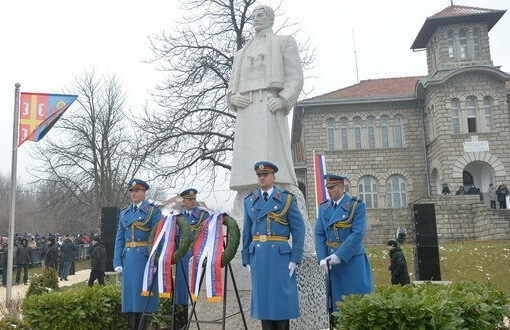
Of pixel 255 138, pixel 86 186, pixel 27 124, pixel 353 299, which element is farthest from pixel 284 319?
pixel 86 186

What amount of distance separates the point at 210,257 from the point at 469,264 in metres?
13.9

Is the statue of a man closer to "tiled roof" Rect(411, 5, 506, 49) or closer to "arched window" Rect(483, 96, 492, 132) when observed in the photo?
"arched window" Rect(483, 96, 492, 132)

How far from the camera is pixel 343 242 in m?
5.40

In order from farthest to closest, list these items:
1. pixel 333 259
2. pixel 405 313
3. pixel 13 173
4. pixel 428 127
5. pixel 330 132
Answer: pixel 330 132 → pixel 428 127 → pixel 13 173 → pixel 333 259 → pixel 405 313

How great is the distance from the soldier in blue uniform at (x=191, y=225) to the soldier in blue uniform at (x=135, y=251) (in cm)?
59

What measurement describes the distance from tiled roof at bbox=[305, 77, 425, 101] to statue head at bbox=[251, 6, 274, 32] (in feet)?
93.2

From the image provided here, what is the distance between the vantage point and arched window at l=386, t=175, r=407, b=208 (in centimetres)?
3484

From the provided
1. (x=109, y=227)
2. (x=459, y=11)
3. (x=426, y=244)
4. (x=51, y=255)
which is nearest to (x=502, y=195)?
(x=459, y=11)

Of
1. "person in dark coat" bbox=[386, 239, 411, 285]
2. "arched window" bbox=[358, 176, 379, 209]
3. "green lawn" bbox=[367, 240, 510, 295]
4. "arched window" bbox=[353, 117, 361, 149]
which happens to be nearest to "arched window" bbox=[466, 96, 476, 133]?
"arched window" bbox=[353, 117, 361, 149]

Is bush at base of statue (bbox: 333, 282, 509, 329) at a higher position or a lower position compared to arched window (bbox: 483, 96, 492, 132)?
lower

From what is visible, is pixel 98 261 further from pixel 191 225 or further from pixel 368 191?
pixel 368 191

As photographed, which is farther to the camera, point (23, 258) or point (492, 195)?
point (492, 195)

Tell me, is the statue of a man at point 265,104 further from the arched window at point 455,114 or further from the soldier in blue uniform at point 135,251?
the arched window at point 455,114

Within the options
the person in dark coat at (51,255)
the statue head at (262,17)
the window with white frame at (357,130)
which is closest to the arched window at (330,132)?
the window with white frame at (357,130)
